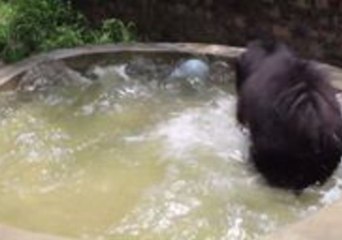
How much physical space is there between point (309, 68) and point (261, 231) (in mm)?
870

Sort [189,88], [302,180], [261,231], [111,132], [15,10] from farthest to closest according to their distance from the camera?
1. [15,10]
2. [189,88]
3. [111,132]
4. [302,180]
5. [261,231]

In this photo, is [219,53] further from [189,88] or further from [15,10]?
[15,10]

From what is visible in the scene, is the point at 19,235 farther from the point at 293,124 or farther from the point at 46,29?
the point at 46,29

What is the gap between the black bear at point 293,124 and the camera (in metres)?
3.83

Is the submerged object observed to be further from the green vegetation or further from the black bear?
the green vegetation

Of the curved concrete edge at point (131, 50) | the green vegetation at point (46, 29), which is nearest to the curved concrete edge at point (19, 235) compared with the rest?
the curved concrete edge at point (131, 50)

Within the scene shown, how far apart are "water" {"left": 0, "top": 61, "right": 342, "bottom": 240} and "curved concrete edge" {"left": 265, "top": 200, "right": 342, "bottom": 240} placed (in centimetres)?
40

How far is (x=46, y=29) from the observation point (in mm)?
7109

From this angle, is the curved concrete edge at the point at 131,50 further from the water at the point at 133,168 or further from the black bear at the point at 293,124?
the black bear at the point at 293,124

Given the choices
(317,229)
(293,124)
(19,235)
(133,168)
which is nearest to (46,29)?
(133,168)

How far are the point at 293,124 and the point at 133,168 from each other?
0.92 metres

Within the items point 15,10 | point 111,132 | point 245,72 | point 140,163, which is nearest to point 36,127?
point 111,132

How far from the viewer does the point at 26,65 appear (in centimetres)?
528

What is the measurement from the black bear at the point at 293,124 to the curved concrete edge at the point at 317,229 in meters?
0.62
